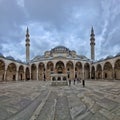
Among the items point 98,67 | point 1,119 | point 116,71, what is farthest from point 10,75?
point 1,119

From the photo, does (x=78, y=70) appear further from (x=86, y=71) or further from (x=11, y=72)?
(x=11, y=72)

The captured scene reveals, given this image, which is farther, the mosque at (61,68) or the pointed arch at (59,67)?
the pointed arch at (59,67)

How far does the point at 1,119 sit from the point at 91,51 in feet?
182

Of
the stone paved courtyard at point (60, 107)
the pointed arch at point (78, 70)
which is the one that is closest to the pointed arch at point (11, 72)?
the pointed arch at point (78, 70)

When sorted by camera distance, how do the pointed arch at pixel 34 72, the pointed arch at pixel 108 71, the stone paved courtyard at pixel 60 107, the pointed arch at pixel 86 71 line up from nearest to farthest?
the stone paved courtyard at pixel 60 107, the pointed arch at pixel 108 71, the pointed arch at pixel 86 71, the pointed arch at pixel 34 72

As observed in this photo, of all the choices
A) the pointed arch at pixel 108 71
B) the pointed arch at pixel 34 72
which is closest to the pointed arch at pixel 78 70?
the pointed arch at pixel 108 71

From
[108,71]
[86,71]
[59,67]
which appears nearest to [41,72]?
[59,67]

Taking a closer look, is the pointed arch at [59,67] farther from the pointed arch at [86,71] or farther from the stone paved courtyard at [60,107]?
the stone paved courtyard at [60,107]

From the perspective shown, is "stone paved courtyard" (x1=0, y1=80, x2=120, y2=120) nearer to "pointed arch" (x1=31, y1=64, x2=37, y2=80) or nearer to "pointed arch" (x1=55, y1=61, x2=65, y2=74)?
"pointed arch" (x1=55, y1=61, x2=65, y2=74)

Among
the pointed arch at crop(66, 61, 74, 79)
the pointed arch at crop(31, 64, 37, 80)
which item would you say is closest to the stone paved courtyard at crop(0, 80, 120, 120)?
the pointed arch at crop(66, 61, 74, 79)

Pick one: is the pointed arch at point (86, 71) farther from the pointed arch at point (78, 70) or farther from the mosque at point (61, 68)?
the pointed arch at point (78, 70)

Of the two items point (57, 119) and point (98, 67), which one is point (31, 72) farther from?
point (57, 119)

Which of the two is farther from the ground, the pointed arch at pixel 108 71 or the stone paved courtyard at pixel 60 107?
the pointed arch at pixel 108 71

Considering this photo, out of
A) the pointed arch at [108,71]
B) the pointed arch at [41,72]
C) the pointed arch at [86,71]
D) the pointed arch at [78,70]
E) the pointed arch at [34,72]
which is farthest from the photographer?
the pointed arch at [34,72]
